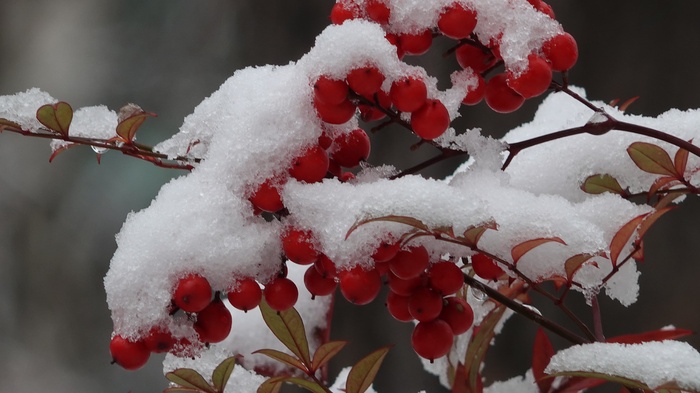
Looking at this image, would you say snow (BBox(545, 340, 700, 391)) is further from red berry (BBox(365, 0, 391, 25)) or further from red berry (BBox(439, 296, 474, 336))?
red berry (BBox(365, 0, 391, 25))

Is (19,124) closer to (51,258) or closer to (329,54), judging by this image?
(329,54)

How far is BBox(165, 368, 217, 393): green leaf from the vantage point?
31 centimetres

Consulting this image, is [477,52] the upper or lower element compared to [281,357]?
upper

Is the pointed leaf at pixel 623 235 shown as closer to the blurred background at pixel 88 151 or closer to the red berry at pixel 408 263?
the red berry at pixel 408 263

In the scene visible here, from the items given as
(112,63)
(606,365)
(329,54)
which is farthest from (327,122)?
(112,63)

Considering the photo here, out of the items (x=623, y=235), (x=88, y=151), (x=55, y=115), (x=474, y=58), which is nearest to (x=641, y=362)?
(x=623, y=235)

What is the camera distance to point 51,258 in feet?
3.50

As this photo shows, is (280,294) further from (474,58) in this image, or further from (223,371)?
(474,58)

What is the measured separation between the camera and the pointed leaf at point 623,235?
11.8 inches

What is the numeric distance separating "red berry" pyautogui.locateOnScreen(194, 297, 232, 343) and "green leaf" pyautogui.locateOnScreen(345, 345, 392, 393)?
0.06m

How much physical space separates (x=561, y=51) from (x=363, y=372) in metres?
0.18

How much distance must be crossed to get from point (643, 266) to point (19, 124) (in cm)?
66

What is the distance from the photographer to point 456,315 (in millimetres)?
→ 315

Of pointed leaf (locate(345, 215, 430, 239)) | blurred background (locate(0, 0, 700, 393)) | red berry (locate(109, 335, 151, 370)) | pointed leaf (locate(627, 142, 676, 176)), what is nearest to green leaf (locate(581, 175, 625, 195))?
pointed leaf (locate(627, 142, 676, 176))
